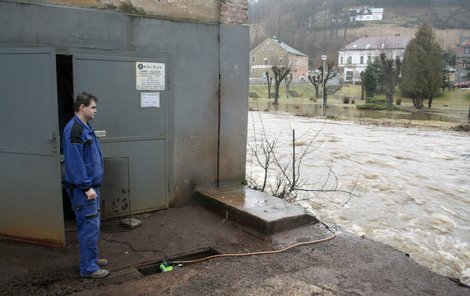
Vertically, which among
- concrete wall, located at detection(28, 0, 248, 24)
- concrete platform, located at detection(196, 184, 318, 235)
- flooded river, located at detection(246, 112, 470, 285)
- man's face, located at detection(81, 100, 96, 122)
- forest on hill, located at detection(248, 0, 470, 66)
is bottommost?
flooded river, located at detection(246, 112, 470, 285)

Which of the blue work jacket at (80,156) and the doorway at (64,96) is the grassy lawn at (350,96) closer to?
the doorway at (64,96)

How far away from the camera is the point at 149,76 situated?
243 inches

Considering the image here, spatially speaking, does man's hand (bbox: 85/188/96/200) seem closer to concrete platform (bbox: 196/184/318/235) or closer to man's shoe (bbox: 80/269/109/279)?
man's shoe (bbox: 80/269/109/279)

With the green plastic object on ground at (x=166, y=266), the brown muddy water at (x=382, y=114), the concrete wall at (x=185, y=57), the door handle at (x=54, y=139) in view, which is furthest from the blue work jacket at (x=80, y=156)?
the brown muddy water at (x=382, y=114)

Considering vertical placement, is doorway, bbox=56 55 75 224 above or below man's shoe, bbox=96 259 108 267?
above

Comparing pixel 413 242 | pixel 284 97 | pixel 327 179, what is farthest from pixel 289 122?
pixel 284 97

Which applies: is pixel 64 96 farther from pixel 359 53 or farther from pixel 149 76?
pixel 359 53

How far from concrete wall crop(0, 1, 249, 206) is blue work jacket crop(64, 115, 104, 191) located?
1731mm

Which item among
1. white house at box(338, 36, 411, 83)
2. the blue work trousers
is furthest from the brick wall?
white house at box(338, 36, 411, 83)

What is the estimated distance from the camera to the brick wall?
699 centimetres

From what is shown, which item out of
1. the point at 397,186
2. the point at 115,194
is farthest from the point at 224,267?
the point at 397,186

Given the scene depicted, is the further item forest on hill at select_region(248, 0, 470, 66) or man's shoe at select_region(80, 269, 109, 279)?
forest on hill at select_region(248, 0, 470, 66)

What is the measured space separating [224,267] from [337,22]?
145068mm

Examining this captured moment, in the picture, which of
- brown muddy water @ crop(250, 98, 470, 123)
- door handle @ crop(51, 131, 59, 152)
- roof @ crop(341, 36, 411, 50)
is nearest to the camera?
door handle @ crop(51, 131, 59, 152)
